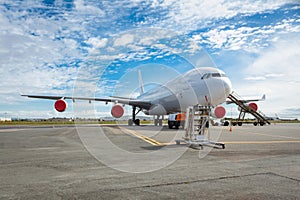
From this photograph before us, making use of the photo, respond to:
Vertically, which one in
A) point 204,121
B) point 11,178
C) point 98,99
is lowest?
point 11,178

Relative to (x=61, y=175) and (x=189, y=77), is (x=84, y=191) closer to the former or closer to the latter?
(x=61, y=175)

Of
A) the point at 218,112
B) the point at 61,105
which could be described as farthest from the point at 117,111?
the point at 218,112

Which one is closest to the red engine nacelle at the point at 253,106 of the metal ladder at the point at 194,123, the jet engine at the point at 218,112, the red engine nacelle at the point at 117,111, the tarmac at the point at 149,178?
the jet engine at the point at 218,112

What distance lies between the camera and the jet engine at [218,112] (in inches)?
663

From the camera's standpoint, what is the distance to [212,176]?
477 centimetres

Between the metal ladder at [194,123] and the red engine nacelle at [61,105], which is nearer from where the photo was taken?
the metal ladder at [194,123]

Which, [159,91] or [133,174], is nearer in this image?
[133,174]

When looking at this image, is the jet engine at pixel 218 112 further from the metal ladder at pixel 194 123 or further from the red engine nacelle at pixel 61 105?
the red engine nacelle at pixel 61 105

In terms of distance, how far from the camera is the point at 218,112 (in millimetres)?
17062

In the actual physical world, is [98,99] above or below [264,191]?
above

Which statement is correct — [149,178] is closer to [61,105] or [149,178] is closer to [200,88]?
[200,88]

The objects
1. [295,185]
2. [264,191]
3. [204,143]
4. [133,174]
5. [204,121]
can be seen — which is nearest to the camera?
[264,191]

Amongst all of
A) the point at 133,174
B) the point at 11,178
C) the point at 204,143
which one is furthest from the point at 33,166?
the point at 204,143

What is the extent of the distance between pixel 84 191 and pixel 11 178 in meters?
1.79
